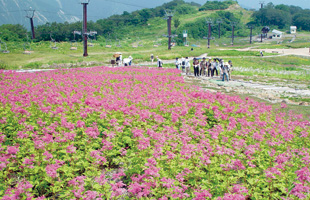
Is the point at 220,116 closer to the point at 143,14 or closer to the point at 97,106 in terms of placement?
the point at 97,106

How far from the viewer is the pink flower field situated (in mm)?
5566

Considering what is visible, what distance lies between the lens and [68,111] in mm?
10031

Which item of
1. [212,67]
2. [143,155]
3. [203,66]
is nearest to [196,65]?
[203,66]

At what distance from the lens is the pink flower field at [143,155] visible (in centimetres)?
557

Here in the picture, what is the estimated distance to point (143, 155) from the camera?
22.8 ft

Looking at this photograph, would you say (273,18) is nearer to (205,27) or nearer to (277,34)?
(277,34)

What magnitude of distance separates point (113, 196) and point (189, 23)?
13297 centimetres

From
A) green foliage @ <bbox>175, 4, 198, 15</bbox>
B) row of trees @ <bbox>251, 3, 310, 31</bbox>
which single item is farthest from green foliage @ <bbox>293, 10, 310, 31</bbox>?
green foliage @ <bbox>175, 4, 198, 15</bbox>

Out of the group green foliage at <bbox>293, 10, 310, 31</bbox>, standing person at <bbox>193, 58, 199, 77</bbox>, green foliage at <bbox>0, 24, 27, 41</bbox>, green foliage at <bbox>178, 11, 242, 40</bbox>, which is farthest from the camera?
green foliage at <bbox>293, 10, 310, 31</bbox>

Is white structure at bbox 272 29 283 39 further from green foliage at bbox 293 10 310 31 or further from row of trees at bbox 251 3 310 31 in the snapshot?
green foliage at bbox 293 10 310 31

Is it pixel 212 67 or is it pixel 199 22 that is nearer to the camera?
pixel 212 67

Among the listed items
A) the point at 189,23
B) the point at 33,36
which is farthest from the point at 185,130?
the point at 189,23

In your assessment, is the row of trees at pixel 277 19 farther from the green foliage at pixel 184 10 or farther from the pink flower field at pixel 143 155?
the pink flower field at pixel 143 155

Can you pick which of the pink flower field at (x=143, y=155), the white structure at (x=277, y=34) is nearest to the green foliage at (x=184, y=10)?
the white structure at (x=277, y=34)
